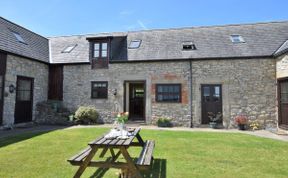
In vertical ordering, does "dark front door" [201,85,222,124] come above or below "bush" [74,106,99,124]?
above

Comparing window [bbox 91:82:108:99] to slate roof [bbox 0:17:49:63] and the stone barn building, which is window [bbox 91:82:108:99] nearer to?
the stone barn building

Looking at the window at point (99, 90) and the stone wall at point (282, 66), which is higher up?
the stone wall at point (282, 66)

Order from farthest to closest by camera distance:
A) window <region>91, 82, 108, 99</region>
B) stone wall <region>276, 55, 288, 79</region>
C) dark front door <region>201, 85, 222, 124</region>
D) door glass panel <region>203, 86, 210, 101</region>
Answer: window <region>91, 82, 108, 99</region> → door glass panel <region>203, 86, 210, 101</region> → dark front door <region>201, 85, 222, 124</region> → stone wall <region>276, 55, 288, 79</region>

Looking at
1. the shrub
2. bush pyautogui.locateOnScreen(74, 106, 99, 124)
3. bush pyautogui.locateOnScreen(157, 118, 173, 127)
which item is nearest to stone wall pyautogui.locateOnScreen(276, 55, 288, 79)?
the shrub

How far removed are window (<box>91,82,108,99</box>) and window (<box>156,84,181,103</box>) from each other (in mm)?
3201

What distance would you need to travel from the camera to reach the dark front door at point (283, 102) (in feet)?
33.5

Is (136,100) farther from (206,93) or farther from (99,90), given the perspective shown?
(206,93)

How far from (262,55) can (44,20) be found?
1162 centimetres

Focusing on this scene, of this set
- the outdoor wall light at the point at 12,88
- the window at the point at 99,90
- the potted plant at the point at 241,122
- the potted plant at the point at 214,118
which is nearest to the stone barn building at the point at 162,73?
the window at the point at 99,90

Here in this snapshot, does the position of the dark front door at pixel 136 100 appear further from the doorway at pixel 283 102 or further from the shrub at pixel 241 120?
the doorway at pixel 283 102

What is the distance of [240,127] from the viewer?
1102 centimetres

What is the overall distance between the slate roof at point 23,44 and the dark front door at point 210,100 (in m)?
9.73

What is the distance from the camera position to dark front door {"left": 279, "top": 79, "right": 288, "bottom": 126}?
10220mm

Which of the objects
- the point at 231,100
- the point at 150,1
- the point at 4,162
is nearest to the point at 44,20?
the point at 150,1
